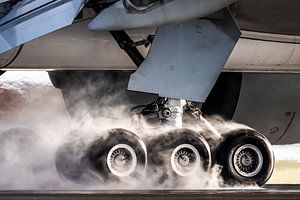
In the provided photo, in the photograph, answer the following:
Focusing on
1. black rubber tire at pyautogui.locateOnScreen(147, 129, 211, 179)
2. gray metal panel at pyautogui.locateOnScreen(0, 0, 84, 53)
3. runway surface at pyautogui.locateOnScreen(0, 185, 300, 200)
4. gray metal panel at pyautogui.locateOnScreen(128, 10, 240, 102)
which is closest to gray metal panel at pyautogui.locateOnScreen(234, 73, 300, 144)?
black rubber tire at pyautogui.locateOnScreen(147, 129, 211, 179)

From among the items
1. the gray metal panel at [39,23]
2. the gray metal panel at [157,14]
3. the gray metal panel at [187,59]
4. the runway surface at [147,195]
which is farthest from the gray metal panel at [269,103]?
the gray metal panel at [39,23]

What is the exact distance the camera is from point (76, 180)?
43.4ft

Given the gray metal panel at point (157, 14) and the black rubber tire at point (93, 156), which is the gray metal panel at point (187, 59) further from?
the black rubber tire at point (93, 156)

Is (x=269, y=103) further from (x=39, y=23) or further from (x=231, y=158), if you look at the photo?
(x=39, y=23)

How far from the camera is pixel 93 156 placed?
12.7 m

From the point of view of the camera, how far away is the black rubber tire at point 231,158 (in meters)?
13.0

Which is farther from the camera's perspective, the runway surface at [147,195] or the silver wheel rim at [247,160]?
the silver wheel rim at [247,160]

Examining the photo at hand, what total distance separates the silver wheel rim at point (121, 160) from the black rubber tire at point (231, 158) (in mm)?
1399

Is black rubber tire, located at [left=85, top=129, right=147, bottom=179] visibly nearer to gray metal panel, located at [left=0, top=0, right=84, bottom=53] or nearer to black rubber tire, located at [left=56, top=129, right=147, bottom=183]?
black rubber tire, located at [left=56, top=129, right=147, bottom=183]

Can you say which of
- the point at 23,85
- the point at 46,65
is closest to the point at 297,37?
the point at 46,65

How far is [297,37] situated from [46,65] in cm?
361

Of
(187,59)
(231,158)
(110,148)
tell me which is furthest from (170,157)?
(187,59)

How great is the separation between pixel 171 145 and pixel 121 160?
75cm

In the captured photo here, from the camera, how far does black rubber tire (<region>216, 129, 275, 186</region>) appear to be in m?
13.0
